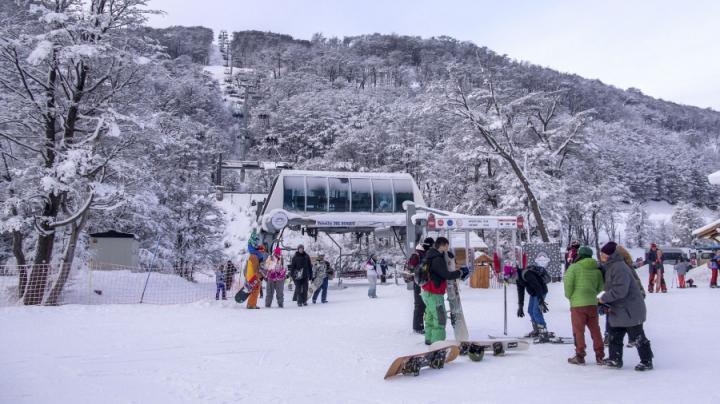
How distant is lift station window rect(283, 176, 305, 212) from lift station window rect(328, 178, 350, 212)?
1377mm

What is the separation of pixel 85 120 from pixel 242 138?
80738 millimetres

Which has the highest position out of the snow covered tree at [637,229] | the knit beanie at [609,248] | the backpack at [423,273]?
the knit beanie at [609,248]

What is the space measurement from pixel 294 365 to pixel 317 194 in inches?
676

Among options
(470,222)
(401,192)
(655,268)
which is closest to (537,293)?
(470,222)

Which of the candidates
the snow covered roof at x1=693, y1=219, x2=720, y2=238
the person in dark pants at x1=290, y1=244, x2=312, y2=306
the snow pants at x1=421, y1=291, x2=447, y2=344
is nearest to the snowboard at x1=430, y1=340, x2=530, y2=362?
the snow pants at x1=421, y1=291, x2=447, y2=344

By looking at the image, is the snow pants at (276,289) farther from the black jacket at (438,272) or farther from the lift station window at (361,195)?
the lift station window at (361,195)

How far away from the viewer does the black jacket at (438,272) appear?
7.22 metres

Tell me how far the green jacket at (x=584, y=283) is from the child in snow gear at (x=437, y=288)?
56.4 inches

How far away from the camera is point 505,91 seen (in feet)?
118

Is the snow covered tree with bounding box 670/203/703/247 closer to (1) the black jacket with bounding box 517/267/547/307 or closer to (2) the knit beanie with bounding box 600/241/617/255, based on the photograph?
(1) the black jacket with bounding box 517/267/547/307

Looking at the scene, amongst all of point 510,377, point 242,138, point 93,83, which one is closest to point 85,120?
point 93,83

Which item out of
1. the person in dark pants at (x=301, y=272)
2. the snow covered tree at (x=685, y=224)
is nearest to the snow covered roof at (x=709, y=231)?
the person in dark pants at (x=301, y=272)

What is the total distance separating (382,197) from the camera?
24.9 m

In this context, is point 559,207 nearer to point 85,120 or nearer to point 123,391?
point 85,120
